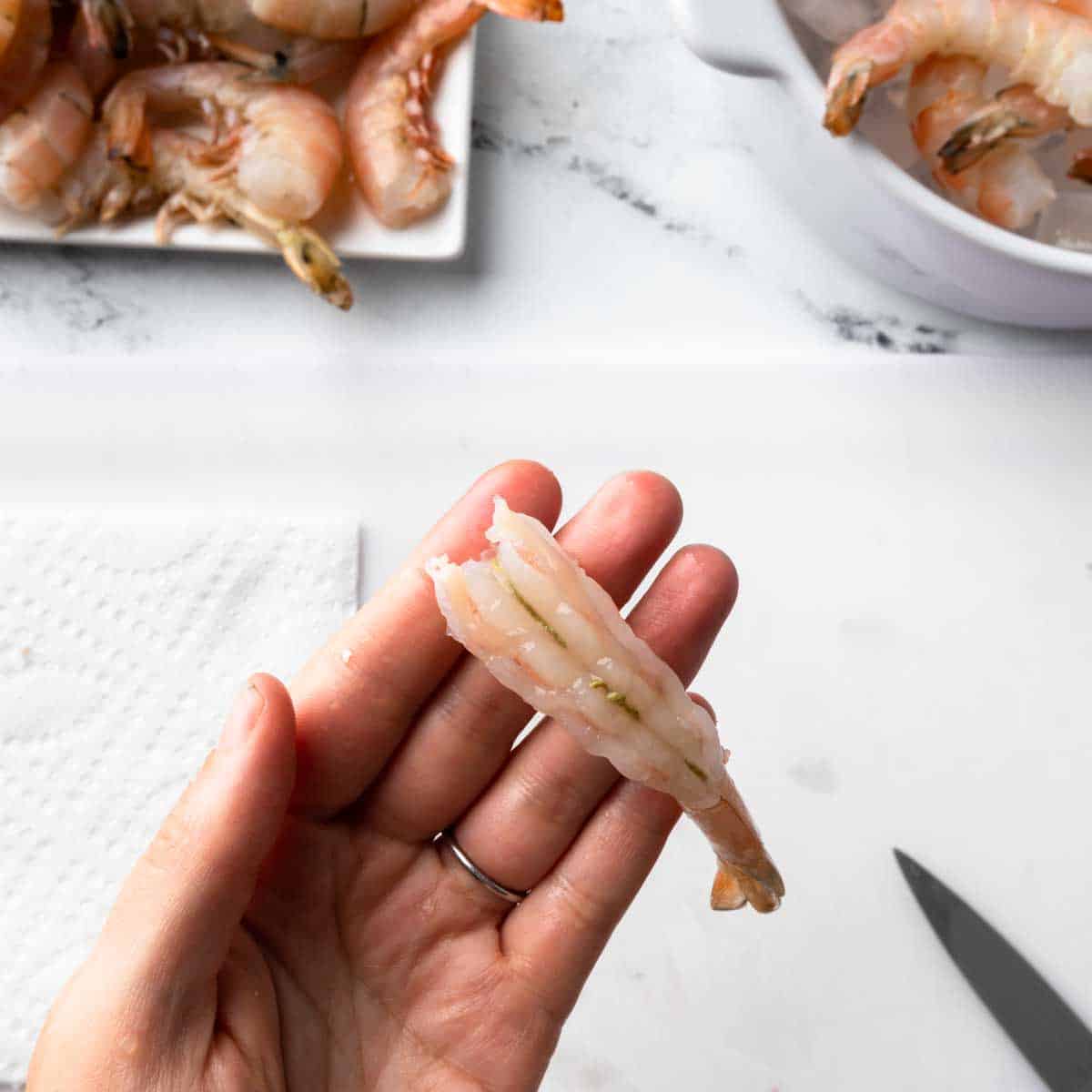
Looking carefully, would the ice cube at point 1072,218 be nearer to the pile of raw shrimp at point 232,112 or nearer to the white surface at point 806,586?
the white surface at point 806,586

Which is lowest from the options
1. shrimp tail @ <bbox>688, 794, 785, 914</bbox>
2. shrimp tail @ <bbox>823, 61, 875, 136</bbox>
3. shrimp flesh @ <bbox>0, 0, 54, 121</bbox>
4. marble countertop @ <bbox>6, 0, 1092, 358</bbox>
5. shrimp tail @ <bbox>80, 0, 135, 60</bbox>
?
shrimp tail @ <bbox>688, 794, 785, 914</bbox>

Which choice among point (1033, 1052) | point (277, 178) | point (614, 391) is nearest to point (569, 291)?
point (614, 391)

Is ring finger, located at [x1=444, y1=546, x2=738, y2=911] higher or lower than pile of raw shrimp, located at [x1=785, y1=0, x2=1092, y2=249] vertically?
lower

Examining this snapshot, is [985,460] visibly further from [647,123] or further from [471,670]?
[471,670]

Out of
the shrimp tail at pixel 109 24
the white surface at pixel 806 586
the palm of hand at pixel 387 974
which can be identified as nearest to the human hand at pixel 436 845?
the palm of hand at pixel 387 974

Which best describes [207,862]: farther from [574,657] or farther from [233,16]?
[233,16]

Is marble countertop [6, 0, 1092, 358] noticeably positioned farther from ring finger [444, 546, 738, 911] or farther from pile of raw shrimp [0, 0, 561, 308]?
ring finger [444, 546, 738, 911]

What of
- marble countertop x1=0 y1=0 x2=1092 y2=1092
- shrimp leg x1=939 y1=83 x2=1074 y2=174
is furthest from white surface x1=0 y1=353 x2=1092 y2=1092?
shrimp leg x1=939 y1=83 x2=1074 y2=174
